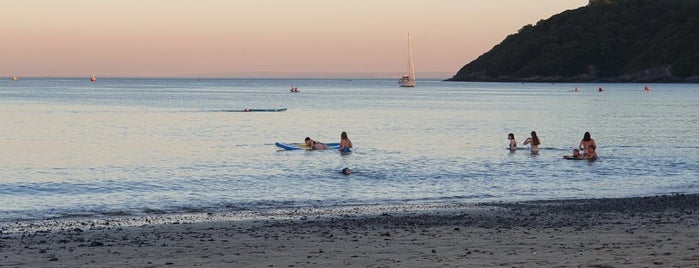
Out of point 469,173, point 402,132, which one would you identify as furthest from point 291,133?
point 469,173

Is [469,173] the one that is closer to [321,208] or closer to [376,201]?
[376,201]

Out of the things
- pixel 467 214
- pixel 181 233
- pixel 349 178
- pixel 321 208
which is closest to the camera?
pixel 181 233

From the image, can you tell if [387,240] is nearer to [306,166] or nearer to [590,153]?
[306,166]

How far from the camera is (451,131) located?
202 feet

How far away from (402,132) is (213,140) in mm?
13003

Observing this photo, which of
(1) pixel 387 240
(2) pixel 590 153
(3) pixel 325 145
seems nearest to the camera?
(1) pixel 387 240

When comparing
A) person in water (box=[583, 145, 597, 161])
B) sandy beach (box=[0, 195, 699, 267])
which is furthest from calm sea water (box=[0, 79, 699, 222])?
sandy beach (box=[0, 195, 699, 267])

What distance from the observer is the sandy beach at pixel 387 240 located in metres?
13.6

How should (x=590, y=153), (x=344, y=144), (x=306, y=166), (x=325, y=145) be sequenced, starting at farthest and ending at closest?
(x=325, y=145)
(x=344, y=144)
(x=590, y=153)
(x=306, y=166)

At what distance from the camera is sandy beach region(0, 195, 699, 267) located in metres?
13.6

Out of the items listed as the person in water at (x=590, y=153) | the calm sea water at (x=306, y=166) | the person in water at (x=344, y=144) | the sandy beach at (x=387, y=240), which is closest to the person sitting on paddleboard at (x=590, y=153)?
the person in water at (x=590, y=153)

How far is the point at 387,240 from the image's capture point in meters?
15.9

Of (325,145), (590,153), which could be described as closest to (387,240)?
(590,153)

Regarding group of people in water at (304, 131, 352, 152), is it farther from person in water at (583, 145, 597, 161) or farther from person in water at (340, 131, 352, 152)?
person in water at (583, 145, 597, 161)
